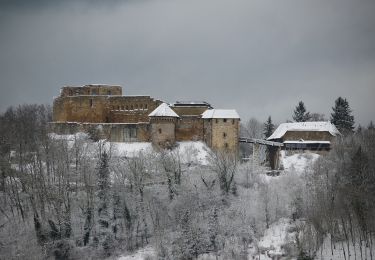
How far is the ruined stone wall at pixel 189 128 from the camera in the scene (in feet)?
193

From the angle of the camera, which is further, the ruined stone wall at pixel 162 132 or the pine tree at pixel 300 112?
the pine tree at pixel 300 112

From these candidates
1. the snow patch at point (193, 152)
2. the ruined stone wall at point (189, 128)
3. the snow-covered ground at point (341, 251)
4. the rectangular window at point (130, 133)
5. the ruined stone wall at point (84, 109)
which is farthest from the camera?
the ruined stone wall at point (84, 109)

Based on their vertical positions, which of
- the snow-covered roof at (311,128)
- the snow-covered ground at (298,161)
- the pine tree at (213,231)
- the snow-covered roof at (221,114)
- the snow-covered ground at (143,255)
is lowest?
the snow-covered ground at (143,255)

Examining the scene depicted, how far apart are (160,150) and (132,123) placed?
5097mm

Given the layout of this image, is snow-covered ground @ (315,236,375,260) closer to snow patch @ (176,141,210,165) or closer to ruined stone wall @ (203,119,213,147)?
snow patch @ (176,141,210,165)

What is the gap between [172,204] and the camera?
46344 mm

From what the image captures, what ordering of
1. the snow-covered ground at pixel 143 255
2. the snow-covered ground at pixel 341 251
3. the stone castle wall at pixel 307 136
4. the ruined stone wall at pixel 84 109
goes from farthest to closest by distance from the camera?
1. the ruined stone wall at pixel 84 109
2. the stone castle wall at pixel 307 136
3. the snow-covered ground at pixel 143 255
4. the snow-covered ground at pixel 341 251

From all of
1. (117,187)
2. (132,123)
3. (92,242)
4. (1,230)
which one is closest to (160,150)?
(132,123)

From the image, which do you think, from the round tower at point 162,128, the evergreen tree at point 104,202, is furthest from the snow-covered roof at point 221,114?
the evergreen tree at point 104,202

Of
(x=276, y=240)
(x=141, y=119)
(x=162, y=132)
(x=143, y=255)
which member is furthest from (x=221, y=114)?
(x=143, y=255)

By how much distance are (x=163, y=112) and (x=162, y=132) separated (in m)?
2.02

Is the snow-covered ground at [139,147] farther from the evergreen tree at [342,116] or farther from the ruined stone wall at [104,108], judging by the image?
the evergreen tree at [342,116]

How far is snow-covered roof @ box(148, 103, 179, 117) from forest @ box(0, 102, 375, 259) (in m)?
5.24

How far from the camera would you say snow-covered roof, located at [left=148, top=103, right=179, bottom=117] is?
2264 inches
